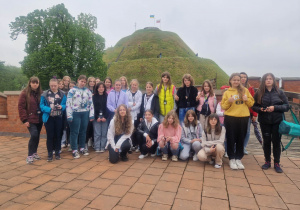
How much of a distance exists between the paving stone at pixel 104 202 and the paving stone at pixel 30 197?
831 millimetres

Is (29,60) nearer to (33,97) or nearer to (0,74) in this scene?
(33,97)

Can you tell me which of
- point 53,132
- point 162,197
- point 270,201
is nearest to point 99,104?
point 53,132

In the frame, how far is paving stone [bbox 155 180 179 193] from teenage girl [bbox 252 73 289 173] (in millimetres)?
1924

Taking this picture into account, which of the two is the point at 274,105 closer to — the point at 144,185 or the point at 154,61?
the point at 144,185

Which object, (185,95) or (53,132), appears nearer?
(53,132)

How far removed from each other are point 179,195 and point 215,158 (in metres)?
1.54

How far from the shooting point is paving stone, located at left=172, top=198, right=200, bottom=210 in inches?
107

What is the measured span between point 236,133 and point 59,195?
3.32 metres

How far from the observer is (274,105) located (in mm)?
3879

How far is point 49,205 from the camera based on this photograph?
2787mm

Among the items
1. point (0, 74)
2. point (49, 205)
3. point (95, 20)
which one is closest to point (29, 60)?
point (95, 20)

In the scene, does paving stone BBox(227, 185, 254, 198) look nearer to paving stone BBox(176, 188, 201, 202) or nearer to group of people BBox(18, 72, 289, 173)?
paving stone BBox(176, 188, 201, 202)

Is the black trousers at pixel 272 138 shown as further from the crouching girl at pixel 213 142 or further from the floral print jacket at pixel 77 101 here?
the floral print jacket at pixel 77 101

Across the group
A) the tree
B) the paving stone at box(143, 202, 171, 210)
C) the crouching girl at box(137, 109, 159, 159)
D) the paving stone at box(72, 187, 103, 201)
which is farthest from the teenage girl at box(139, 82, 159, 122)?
the tree
